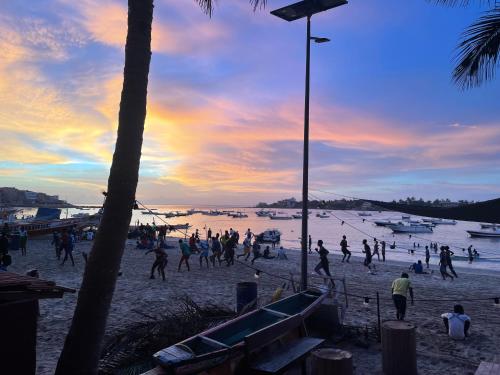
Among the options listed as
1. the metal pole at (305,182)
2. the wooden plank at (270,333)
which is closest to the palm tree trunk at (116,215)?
the wooden plank at (270,333)

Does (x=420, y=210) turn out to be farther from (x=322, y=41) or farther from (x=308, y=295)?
(x=322, y=41)

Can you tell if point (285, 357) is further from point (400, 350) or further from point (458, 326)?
point (458, 326)

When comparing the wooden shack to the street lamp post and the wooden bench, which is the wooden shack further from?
the street lamp post

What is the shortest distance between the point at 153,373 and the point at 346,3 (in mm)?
10083

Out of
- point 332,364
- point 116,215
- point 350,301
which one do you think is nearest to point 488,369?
point 332,364

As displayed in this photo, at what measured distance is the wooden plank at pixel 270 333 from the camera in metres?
6.28

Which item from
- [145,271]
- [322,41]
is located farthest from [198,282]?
[322,41]

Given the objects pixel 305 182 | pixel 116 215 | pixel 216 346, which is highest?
pixel 305 182

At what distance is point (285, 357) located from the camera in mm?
6641

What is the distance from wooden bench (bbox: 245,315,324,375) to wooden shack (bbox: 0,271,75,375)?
3.15 m

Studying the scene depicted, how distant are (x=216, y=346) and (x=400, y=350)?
3554mm

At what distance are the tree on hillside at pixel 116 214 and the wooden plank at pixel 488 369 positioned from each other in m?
5.91

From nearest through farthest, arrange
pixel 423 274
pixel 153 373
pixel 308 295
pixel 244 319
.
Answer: pixel 153 373 → pixel 244 319 → pixel 308 295 → pixel 423 274

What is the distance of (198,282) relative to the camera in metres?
17.3
